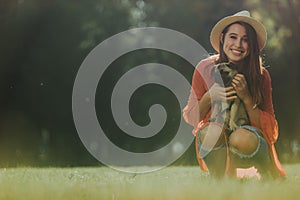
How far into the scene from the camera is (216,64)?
107 inches

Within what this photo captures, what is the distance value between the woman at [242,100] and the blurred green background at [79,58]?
6.52 feet

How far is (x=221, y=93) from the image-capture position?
2.65 metres

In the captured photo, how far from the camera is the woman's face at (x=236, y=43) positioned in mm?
2678

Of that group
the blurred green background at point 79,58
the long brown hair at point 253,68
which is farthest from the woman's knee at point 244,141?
the blurred green background at point 79,58

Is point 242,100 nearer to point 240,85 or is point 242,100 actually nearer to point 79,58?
point 240,85

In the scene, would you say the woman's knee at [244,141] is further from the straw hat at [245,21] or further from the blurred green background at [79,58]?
the blurred green background at [79,58]

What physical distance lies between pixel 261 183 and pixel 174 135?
227 cm

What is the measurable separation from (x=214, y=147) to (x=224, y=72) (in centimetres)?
42

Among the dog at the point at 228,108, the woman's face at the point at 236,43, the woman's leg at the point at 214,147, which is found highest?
the woman's face at the point at 236,43

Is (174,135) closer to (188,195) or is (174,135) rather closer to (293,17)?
(293,17)

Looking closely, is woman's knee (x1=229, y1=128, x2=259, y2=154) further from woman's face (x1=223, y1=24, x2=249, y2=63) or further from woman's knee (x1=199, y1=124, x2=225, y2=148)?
woman's face (x1=223, y1=24, x2=249, y2=63)

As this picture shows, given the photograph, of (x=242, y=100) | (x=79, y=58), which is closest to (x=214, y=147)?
(x=242, y=100)

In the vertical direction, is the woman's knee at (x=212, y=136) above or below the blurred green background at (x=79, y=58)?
below

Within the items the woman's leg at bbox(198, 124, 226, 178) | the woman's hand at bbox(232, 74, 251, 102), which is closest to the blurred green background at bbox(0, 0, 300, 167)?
the woman's leg at bbox(198, 124, 226, 178)
